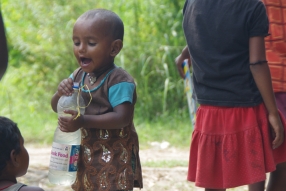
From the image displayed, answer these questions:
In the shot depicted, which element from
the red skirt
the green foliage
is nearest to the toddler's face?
the red skirt

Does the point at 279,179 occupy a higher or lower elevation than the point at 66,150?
lower

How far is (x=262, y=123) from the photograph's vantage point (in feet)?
10.8

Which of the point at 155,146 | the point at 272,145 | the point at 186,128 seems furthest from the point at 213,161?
the point at 186,128

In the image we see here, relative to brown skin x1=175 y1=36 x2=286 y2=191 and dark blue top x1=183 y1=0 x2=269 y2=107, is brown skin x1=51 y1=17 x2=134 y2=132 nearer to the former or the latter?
dark blue top x1=183 y1=0 x2=269 y2=107

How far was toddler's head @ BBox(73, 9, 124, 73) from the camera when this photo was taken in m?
3.14

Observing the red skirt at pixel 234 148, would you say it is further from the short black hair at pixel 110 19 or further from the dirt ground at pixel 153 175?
the dirt ground at pixel 153 175

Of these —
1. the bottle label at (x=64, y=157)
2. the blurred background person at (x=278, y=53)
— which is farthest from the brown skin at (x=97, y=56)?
the blurred background person at (x=278, y=53)

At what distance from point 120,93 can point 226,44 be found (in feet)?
1.97

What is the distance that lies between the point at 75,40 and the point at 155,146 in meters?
3.70

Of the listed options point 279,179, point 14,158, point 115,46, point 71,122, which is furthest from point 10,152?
point 279,179

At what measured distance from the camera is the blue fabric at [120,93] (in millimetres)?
3096

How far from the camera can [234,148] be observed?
325 centimetres

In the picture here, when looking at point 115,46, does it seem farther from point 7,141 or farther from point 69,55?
point 69,55

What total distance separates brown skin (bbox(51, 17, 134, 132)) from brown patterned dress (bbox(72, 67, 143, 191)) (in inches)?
2.8
